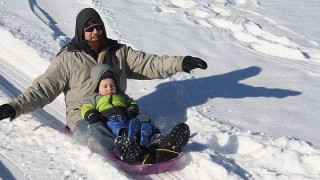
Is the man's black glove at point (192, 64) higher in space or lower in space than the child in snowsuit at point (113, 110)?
higher

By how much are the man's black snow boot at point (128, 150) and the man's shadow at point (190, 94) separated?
3.09ft

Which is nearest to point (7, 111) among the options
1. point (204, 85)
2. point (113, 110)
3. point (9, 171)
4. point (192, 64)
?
point (9, 171)

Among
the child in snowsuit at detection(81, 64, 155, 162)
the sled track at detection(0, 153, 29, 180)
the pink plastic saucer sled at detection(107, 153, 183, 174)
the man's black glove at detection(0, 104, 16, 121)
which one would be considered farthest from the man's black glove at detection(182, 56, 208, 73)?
the sled track at detection(0, 153, 29, 180)

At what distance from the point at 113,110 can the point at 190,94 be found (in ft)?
4.80

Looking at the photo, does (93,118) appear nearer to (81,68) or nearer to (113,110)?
(113,110)

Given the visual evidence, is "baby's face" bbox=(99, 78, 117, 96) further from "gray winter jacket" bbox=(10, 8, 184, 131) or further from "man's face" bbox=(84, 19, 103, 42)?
"man's face" bbox=(84, 19, 103, 42)

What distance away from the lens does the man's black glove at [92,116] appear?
360 cm

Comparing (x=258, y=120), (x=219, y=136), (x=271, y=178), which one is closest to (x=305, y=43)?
(x=258, y=120)

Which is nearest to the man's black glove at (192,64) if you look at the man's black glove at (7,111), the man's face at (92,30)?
the man's face at (92,30)

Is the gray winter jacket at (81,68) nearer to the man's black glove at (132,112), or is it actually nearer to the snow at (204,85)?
the snow at (204,85)

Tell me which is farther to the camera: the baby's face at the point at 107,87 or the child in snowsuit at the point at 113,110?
the baby's face at the point at 107,87

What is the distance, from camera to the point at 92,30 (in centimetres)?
409

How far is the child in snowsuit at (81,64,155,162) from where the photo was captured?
11.4 ft

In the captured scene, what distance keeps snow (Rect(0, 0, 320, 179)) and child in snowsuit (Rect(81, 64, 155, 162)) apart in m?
0.25
